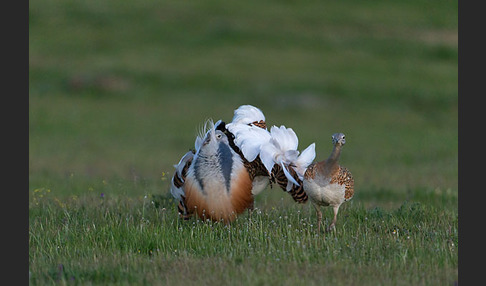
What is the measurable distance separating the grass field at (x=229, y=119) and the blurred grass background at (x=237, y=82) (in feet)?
0.30

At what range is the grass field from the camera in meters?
6.71

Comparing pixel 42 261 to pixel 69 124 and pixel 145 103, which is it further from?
pixel 145 103

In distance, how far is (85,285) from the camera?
6012 mm

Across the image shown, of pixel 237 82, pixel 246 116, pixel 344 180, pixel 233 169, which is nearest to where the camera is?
pixel 344 180

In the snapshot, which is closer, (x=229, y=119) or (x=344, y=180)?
(x=344, y=180)

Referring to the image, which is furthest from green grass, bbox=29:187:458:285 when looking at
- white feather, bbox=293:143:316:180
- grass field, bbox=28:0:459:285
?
white feather, bbox=293:143:316:180

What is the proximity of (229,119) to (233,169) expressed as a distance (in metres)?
13.6

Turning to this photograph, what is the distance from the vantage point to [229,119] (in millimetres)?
21250

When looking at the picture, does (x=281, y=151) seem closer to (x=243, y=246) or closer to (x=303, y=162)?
(x=303, y=162)

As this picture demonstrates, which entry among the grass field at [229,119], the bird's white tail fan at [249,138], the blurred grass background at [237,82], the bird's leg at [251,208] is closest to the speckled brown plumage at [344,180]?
the grass field at [229,119]

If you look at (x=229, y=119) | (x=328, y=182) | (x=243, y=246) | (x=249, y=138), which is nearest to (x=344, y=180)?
(x=328, y=182)

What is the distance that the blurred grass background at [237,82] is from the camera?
17.8 m

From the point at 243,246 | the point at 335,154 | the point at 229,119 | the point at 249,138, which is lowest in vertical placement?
the point at 243,246

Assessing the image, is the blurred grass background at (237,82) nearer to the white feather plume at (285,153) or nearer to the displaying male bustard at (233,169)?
the displaying male bustard at (233,169)
